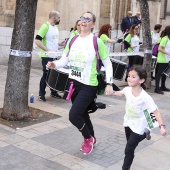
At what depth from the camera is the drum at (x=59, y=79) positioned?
24.8ft

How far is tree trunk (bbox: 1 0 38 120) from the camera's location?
597 centimetres

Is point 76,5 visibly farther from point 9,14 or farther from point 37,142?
point 37,142

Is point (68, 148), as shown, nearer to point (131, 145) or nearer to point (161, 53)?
point (131, 145)

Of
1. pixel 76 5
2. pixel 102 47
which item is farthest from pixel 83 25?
pixel 76 5

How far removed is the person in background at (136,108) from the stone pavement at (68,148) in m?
0.64

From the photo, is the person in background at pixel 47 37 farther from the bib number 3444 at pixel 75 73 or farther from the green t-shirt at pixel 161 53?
the green t-shirt at pixel 161 53

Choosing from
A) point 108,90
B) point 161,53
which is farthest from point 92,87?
point 161,53

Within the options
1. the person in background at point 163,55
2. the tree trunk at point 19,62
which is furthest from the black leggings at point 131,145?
the person in background at point 163,55

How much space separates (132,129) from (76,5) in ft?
37.8

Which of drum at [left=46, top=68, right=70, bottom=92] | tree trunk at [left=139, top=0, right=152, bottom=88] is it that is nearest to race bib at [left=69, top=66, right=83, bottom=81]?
drum at [left=46, top=68, right=70, bottom=92]

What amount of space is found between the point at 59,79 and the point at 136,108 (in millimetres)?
3813

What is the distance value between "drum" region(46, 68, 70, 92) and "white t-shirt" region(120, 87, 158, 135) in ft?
11.7

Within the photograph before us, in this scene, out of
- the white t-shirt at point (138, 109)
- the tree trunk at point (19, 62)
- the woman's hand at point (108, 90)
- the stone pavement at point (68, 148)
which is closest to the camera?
the white t-shirt at point (138, 109)

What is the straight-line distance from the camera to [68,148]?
16.6 feet
